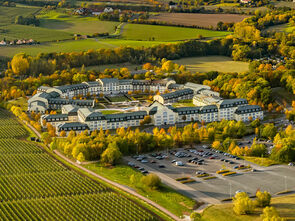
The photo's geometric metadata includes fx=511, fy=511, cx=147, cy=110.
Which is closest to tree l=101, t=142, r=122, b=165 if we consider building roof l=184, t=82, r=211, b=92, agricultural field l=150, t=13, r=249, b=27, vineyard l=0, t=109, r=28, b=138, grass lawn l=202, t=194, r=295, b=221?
grass lawn l=202, t=194, r=295, b=221

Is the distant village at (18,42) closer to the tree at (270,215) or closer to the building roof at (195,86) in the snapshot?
the building roof at (195,86)

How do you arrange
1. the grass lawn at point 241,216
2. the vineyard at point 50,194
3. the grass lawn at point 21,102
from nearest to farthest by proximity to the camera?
the grass lawn at point 241,216 < the vineyard at point 50,194 < the grass lawn at point 21,102

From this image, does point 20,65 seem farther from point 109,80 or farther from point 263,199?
point 263,199

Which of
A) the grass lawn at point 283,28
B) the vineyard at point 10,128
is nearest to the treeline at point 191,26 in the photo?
the grass lawn at point 283,28

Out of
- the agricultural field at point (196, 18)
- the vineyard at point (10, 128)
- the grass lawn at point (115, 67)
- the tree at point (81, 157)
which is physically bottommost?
the vineyard at point (10, 128)

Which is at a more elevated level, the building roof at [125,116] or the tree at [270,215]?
the tree at [270,215]

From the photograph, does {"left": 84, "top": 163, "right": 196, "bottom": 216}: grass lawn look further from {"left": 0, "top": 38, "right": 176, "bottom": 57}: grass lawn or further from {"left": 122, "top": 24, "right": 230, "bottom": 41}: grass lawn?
{"left": 122, "top": 24, "right": 230, "bottom": 41}: grass lawn
